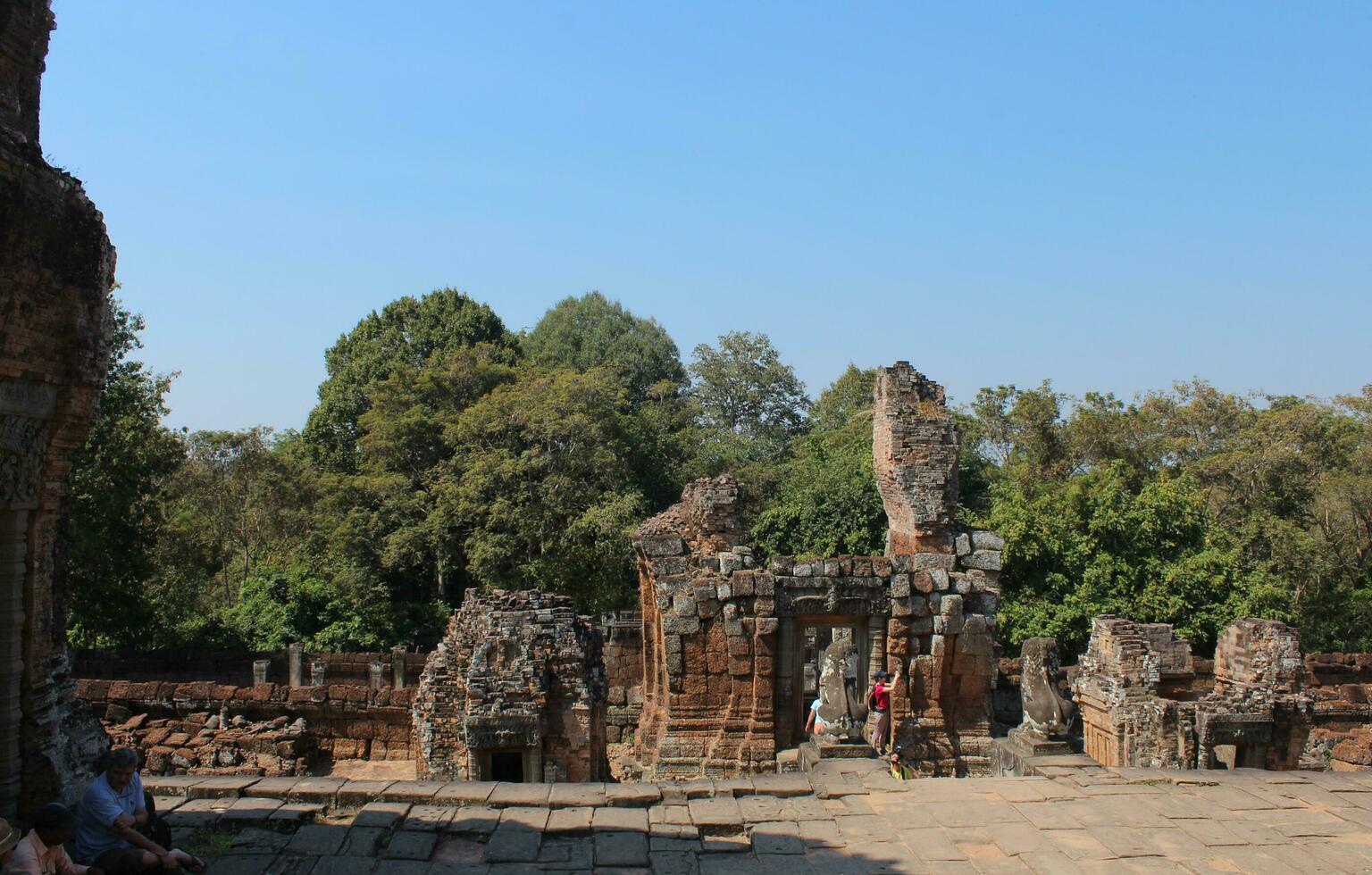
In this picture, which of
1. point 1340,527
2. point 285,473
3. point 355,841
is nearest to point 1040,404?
point 1340,527

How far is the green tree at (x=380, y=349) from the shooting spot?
31.6 meters

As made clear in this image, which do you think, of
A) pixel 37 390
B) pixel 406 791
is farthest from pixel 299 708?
→ pixel 37 390

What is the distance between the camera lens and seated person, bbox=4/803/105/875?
479cm

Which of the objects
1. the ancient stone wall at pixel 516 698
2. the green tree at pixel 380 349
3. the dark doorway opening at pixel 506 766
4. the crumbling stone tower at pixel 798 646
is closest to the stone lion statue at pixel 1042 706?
the crumbling stone tower at pixel 798 646

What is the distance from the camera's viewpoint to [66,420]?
6207mm

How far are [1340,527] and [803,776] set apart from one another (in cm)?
2402

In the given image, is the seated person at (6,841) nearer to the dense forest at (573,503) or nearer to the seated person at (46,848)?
the seated person at (46,848)

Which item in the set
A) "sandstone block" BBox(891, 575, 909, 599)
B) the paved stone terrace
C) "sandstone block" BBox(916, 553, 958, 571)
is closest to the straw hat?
the paved stone terrace

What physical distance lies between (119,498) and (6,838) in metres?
14.7

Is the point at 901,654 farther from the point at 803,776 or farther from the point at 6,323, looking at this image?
the point at 6,323

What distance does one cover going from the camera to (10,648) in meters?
6.02

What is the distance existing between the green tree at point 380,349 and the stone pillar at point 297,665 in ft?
37.5

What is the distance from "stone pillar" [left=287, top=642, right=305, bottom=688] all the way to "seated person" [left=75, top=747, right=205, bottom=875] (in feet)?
48.7

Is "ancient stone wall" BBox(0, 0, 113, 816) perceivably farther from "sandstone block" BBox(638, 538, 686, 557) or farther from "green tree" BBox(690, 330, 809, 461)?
"green tree" BBox(690, 330, 809, 461)
